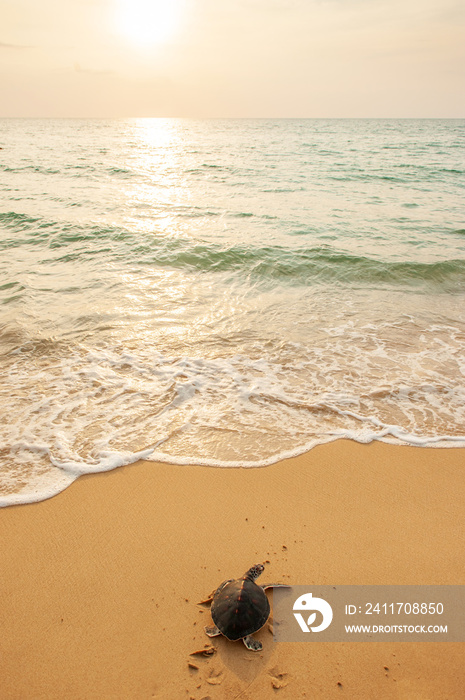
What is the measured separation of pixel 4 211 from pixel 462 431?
1442 cm

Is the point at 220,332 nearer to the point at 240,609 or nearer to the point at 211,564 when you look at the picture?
the point at 211,564

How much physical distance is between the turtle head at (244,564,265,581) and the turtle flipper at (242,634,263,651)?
32cm

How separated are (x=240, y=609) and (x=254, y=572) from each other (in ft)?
1.00

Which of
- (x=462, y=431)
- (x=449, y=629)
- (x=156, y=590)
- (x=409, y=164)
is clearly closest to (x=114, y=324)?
(x=156, y=590)

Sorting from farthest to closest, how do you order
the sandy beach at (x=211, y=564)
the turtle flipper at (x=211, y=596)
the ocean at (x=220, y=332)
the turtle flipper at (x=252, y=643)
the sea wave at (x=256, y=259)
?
the sea wave at (x=256, y=259) → the ocean at (x=220, y=332) → the turtle flipper at (x=211, y=596) → the turtle flipper at (x=252, y=643) → the sandy beach at (x=211, y=564)

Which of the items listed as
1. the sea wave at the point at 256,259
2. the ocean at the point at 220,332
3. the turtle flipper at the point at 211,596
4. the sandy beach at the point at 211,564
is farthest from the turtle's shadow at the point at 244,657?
the sea wave at the point at 256,259

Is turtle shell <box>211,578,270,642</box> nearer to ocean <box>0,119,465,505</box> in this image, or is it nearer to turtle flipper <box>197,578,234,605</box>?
turtle flipper <box>197,578,234,605</box>

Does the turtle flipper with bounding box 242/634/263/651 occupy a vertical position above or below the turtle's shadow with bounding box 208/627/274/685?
above

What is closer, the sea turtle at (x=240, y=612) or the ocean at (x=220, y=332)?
the sea turtle at (x=240, y=612)

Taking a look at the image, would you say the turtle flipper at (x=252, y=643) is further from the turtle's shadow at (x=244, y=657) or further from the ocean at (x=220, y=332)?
the ocean at (x=220, y=332)

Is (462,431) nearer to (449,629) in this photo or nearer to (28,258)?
(449,629)

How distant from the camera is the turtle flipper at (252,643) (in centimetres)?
239

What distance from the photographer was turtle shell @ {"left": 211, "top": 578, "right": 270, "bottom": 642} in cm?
240

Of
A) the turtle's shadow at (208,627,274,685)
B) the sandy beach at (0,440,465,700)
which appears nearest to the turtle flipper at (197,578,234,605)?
the sandy beach at (0,440,465,700)
